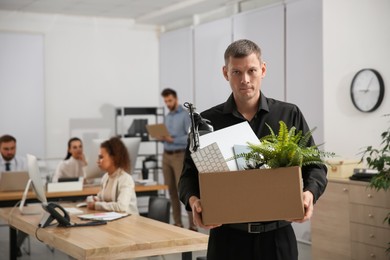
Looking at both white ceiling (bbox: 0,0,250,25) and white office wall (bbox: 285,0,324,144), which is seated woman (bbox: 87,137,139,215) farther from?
white ceiling (bbox: 0,0,250,25)

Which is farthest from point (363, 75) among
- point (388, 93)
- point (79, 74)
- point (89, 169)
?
point (79, 74)

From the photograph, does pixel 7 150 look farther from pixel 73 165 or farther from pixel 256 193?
pixel 256 193

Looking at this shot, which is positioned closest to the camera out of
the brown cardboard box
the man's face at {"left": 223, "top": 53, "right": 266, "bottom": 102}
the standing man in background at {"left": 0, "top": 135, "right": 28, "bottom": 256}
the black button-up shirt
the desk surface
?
the brown cardboard box

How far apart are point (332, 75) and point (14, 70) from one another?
5.44 meters

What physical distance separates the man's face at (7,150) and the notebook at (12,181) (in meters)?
1.38

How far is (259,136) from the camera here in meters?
2.37

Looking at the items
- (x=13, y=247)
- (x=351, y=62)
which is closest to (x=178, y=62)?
(x=351, y=62)

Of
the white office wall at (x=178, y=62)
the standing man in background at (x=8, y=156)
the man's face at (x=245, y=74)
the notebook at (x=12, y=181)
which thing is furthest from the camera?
the white office wall at (x=178, y=62)

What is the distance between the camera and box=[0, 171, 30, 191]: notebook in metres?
6.72

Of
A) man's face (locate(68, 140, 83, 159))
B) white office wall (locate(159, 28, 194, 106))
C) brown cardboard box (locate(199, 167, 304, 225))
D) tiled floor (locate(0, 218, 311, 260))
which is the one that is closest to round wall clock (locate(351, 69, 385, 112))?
tiled floor (locate(0, 218, 311, 260))

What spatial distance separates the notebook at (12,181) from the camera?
6718mm

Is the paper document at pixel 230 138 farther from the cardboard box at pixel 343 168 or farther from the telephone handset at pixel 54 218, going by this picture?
the cardboard box at pixel 343 168

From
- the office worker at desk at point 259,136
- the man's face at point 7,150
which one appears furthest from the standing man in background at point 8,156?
the office worker at desk at point 259,136

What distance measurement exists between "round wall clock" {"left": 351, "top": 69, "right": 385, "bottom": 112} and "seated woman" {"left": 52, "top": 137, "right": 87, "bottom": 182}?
3.13 meters
